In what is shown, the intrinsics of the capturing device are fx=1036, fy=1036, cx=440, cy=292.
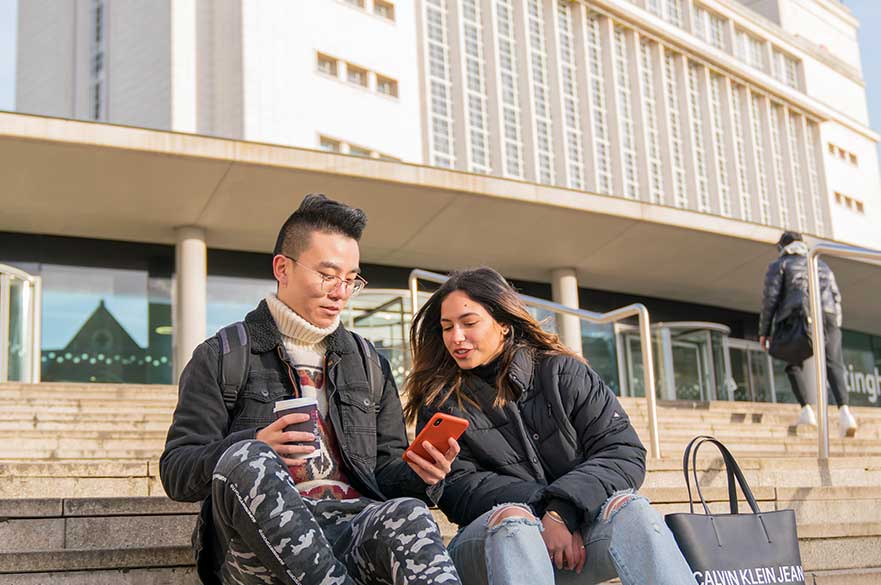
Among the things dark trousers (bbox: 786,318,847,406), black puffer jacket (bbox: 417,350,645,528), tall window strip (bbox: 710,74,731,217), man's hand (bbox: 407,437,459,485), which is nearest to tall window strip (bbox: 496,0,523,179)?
tall window strip (bbox: 710,74,731,217)

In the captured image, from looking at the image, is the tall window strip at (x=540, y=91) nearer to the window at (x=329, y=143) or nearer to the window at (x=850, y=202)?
the window at (x=329, y=143)

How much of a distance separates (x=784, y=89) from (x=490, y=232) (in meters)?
26.8

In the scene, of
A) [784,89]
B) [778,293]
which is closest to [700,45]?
[784,89]

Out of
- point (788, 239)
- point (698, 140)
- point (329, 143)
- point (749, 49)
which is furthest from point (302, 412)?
point (749, 49)

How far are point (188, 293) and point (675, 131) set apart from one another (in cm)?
2366

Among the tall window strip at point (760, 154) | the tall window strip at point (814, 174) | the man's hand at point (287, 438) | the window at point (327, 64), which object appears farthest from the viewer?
the tall window strip at point (814, 174)

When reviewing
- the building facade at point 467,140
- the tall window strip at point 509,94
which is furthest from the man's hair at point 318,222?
the tall window strip at point 509,94

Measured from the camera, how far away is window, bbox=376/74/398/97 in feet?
76.2

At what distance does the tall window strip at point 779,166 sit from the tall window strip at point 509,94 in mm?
13322

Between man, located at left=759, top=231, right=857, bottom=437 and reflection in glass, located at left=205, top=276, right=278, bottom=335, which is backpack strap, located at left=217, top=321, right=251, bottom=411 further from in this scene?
reflection in glass, located at left=205, top=276, right=278, bottom=335

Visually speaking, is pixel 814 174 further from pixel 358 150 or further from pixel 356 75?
pixel 358 150

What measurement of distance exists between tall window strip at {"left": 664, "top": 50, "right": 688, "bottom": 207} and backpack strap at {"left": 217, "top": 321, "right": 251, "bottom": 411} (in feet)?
104

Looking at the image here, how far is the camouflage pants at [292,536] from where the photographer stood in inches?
100

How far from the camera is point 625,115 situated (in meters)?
33.0
